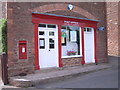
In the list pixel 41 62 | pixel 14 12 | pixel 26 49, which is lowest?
pixel 41 62

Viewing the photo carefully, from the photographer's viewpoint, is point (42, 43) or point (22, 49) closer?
point (22, 49)

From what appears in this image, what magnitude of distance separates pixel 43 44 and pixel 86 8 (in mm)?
4265

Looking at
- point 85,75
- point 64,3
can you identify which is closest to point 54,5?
point 64,3

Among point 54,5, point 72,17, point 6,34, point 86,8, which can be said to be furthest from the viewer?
point 86,8

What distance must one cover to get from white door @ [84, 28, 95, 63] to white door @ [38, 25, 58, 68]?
2.68 metres

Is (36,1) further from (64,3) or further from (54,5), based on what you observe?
(64,3)

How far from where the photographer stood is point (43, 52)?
10.1 m

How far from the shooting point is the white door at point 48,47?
10047mm

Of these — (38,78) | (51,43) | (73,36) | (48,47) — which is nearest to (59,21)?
(51,43)

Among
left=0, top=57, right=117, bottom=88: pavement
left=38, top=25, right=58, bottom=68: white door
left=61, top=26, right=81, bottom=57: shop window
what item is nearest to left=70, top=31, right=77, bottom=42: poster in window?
left=61, top=26, right=81, bottom=57: shop window

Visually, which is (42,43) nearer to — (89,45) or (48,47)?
(48,47)

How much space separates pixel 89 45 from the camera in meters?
12.7

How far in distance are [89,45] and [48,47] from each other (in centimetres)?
362

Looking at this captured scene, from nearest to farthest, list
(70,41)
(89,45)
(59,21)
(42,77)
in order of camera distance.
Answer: (42,77)
(59,21)
(70,41)
(89,45)
